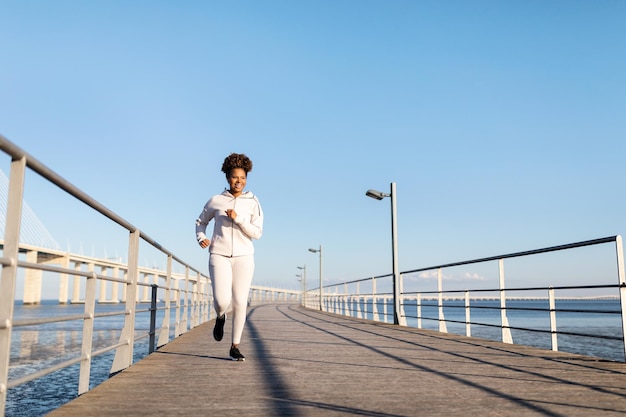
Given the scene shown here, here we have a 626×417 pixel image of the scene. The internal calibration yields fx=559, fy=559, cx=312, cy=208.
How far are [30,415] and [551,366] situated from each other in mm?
3912

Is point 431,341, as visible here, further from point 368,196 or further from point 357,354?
point 368,196

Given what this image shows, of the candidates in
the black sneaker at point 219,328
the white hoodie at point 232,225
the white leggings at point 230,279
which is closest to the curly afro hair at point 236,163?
the white hoodie at point 232,225

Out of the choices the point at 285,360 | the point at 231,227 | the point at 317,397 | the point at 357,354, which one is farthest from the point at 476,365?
the point at 231,227

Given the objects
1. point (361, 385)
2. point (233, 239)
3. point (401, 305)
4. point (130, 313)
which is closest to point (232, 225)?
point (233, 239)

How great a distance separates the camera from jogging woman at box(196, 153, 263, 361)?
464 centimetres

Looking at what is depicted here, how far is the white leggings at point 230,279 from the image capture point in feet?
15.2

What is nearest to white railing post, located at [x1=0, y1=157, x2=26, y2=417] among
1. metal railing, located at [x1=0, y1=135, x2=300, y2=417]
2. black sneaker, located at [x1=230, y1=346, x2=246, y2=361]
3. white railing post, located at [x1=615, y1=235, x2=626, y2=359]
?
metal railing, located at [x1=0, y1=135, x2=300, y2=417]

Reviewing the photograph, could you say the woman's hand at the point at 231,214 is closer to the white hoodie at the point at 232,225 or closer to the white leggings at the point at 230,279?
the white hoodie at the point at 232,225

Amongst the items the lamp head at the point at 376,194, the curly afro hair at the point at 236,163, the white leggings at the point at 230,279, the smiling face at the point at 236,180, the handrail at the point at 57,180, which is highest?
the lamp head at the point at 376,194

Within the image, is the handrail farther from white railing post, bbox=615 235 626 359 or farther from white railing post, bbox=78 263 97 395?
white railing post, bbox=615 235 626 359

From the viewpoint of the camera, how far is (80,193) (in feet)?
9.98

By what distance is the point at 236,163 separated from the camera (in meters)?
4.73

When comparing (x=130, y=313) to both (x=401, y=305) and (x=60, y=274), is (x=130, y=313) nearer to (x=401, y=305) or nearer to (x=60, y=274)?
(x=60, y=274)

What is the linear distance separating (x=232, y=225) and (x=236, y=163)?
0.53m
